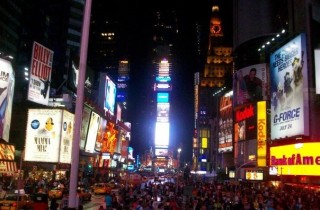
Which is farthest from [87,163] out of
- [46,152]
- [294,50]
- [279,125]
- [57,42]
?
[57,42]

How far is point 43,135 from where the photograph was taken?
45.1 m

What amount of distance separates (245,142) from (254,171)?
977 cm

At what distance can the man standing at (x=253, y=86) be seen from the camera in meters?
60.0

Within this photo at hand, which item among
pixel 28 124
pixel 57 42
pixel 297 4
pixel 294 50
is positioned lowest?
pixel 28 124

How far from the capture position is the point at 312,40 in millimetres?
31750

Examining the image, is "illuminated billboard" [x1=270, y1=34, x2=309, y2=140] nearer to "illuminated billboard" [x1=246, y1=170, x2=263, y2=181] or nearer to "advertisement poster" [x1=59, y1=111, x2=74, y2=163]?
"illuminated billboard" [x1=246, y1=170, x2=263, y2=181]

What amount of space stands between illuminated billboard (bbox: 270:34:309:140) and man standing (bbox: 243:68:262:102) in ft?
74.4

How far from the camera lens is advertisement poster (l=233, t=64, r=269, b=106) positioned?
195 feet

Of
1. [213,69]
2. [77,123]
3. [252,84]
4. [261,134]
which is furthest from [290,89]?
[213,69]

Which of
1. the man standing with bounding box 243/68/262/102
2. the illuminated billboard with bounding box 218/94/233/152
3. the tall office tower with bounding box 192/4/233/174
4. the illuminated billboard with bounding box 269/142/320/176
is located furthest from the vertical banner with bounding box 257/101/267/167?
the tall office tower with bounding box 192/4/233/174

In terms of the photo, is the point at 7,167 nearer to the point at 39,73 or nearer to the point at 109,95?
the point at 39,73

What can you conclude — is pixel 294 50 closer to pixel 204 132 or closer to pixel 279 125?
pixel 279 125

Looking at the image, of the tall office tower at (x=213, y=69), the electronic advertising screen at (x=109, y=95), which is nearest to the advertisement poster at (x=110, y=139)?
the electronic advertising screen at (x=109, y=95)

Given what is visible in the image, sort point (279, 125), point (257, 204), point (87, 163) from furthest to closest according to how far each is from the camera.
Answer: point (87, 163), point (279, 125), point (257, 204)
